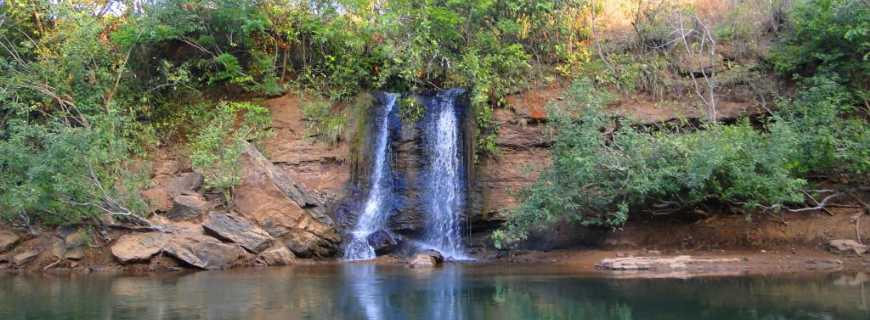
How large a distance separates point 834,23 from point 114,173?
20667 mm

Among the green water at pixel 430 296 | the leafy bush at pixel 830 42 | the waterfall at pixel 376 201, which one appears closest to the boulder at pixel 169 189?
the green water at pixel 430 296

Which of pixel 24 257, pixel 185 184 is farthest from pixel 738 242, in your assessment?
pixel 24 257

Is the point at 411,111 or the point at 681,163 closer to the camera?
the point at 681,163

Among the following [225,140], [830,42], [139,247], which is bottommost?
[139,247]

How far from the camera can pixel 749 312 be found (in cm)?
1086

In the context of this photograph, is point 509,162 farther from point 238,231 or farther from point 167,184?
point 167,184

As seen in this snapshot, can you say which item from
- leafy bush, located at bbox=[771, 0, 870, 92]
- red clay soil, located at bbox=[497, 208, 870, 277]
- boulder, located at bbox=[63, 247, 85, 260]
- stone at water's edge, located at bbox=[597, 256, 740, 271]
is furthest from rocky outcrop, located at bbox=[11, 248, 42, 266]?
leafy bush, located at bbox=[771, 0, 870, 92]

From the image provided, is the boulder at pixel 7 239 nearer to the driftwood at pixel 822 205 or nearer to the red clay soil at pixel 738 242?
the red clay soil at pixel 738 242

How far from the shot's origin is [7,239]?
67.6 ft

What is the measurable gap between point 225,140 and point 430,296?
12.3 metres

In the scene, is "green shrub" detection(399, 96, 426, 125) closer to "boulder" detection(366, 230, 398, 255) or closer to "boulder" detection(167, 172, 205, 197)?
"boulder" detection(366, 230, 398, 255)

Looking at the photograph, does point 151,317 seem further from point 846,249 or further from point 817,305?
point 846,249

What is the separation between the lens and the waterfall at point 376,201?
22297 mm

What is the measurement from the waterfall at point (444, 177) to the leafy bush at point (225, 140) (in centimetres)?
545
